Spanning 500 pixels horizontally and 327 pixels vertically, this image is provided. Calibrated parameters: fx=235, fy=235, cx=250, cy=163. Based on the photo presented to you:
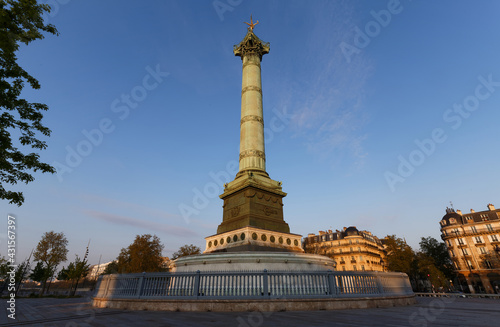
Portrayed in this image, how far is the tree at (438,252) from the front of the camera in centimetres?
6119

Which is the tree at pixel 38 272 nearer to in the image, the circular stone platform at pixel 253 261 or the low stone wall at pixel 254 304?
the circular stone platform at pixel 253 261

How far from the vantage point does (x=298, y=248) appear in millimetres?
21531

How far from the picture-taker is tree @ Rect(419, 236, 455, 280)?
201 feet

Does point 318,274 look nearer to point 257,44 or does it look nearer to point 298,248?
point 298,248

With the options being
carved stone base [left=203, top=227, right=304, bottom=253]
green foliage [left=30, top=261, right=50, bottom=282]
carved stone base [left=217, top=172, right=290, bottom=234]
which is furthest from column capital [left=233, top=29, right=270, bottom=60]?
green foliage [left=30, top=261, right=50, bottom=282]

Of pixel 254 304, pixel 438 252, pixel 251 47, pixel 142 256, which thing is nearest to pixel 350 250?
pixel 438 252

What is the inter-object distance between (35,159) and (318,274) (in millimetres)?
13734

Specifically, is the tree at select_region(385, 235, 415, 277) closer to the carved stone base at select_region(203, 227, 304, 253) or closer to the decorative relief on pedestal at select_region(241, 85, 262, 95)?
the carved stone base at select_region(203, 227, 304, 253)

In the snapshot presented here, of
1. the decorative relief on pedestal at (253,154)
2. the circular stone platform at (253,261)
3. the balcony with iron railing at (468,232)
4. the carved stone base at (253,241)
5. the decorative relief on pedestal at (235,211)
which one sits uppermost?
the decorative relief on pedestal at (253,154)

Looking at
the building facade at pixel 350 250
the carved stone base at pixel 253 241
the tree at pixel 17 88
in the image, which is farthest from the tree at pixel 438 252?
the tree at pixel 17 88

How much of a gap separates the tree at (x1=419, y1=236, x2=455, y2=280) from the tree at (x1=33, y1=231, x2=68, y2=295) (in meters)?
83.1

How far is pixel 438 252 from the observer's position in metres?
65.2

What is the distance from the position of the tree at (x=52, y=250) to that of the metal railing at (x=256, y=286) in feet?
136

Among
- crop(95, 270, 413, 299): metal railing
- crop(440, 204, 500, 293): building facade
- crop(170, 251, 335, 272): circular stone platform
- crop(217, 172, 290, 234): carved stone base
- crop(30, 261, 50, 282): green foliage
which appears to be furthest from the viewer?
crop(440, 204, 500, 293): building facade
